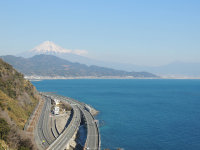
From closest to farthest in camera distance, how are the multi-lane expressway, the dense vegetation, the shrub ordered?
the shrub
the dense vegetation
the multi-lane expressway

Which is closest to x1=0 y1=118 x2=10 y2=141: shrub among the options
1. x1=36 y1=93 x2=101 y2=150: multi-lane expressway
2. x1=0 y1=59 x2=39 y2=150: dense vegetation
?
x1=0 y1=59 x2=39 y2=150: dense vegetation

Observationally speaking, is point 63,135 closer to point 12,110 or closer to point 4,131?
point 12,110

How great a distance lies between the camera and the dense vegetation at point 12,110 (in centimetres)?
3202

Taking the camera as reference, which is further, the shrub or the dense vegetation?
the dense vegetation

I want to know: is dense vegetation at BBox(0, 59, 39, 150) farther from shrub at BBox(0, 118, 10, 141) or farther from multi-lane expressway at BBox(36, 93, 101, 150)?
multi-lane expressway at BBox(36, 93, 101, 150)

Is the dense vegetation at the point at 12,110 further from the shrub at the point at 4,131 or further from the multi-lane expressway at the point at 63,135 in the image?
the multi-lane expressway at the point at 63,135

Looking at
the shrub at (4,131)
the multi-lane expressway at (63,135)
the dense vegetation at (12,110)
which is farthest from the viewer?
the multi-lane expressway at (63,135)

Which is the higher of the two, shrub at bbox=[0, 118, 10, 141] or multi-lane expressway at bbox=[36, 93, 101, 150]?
shrub at bbox=[0, 118, 10, 141]

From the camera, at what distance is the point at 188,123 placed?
60.4 meters

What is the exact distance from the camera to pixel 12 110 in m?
47.7

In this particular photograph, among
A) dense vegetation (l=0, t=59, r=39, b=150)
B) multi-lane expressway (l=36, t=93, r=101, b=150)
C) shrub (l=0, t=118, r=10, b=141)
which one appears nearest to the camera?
shrub (l=0, t=118, r=10, b=141)

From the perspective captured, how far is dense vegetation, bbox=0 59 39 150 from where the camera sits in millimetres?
32016

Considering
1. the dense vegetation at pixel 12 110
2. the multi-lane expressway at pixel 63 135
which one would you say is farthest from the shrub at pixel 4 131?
the multi-lane expressway at pixel 63 135

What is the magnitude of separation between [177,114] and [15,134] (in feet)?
179
